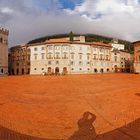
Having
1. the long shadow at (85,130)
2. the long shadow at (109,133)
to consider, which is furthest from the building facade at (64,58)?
the long shadow at (109,133)

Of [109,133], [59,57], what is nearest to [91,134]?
[109,133]

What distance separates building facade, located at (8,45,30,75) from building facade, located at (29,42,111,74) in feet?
9.13

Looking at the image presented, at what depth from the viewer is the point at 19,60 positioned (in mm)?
91188

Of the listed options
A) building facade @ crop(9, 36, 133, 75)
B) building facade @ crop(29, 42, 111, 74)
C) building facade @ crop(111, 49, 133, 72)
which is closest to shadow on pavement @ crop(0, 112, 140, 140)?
building facade @ crop(9, 36, 133, 75)

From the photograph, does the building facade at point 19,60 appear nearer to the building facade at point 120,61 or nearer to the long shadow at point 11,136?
the building facade at point 120,61

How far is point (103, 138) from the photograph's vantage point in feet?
45.7

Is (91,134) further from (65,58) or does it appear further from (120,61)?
(120,61)

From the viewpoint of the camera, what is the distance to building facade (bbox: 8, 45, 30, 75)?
88.1 m

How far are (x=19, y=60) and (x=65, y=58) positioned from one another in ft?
60.0

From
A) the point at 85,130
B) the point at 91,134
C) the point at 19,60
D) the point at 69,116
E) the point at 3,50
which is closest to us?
the point at 91,134

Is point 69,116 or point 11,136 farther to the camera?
point 69,116

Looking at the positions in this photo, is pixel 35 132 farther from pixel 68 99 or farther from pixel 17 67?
pixel 17 67

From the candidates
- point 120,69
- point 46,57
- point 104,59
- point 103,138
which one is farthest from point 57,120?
point 120,69

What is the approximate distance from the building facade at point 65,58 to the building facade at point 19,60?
2.78m
